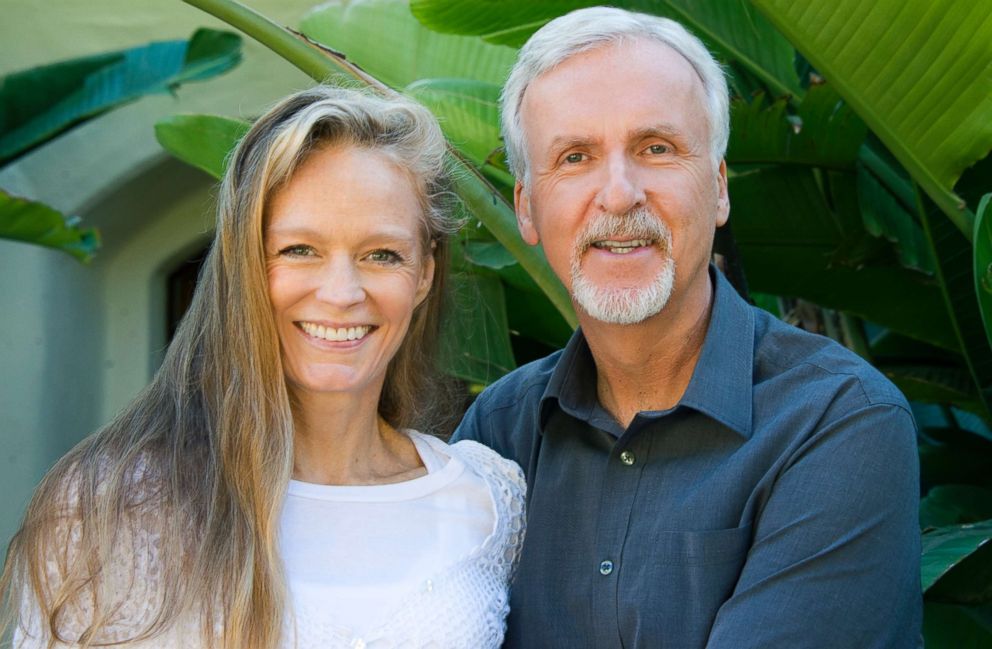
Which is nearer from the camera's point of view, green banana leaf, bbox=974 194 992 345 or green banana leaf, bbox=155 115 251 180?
green banana leaf, bbox=974 194 992 345

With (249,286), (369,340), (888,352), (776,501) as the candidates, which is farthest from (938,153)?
(888,352)

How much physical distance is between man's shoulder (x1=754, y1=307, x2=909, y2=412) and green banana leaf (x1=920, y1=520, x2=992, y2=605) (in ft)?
1.45

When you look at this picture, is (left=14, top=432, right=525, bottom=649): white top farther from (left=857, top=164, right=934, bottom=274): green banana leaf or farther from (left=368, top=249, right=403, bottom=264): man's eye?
(left=857, top=164, right=934, bottom=274): green banana leaf

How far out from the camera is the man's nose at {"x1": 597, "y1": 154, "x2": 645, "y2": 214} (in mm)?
2000

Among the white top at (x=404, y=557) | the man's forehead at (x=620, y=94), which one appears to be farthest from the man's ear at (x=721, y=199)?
the white top at (x=404, y=557)

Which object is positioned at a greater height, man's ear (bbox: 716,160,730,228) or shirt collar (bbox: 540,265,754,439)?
man's ear (bbox: 716,160,730,228)

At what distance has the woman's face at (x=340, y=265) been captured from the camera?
1.95 m

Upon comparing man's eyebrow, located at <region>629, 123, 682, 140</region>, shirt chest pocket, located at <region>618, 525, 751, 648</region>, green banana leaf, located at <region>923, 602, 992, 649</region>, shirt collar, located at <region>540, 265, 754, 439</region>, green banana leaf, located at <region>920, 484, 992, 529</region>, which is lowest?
green banana leaf, located at <region>923, 602, 992, 649</region>

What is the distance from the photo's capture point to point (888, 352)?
407 cm

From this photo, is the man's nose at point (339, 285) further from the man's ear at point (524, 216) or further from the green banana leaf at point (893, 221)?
the green banana leaf at point (893, 221)

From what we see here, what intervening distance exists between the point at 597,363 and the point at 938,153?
86 cm

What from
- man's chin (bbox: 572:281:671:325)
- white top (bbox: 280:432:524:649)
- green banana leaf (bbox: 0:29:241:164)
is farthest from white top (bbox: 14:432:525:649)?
green banana leaf (bbox: 0:29:241:164)

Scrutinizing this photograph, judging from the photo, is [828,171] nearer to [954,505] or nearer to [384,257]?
[954,505]

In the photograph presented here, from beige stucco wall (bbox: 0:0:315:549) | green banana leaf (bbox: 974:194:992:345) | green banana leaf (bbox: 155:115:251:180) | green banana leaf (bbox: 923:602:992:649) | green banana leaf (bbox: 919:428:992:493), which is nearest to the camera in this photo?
green banana leaf (bbox: 974:194:992:345)
